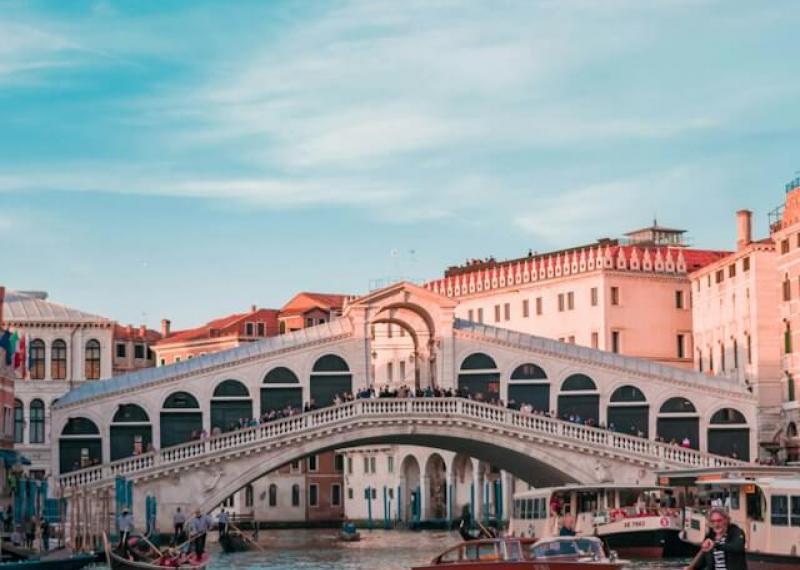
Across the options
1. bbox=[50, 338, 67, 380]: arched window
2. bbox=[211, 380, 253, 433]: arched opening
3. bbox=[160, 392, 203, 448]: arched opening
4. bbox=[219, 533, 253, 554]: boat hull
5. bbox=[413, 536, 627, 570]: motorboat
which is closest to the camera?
bbox=[413, 536, 627, 570]: motorboat

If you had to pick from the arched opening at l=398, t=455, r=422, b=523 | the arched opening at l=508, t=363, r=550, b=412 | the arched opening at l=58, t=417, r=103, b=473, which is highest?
the arched opening at l=508, t=363, r=550, b=412

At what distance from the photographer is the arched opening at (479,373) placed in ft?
194

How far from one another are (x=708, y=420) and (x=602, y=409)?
3167mm

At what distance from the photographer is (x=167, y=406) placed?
57.2m

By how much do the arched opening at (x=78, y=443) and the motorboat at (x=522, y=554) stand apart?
25778 millimetres

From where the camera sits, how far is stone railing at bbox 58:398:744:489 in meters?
53.4

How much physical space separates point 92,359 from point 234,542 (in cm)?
1631

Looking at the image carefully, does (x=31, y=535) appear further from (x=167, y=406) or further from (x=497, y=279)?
(x=497, y=279)

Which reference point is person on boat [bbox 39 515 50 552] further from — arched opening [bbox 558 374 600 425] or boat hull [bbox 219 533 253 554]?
arched opening [bbox 558 374 600 425]

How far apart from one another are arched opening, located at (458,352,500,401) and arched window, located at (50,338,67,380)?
50.9 ft

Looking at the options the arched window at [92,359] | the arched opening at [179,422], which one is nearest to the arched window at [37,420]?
the arched window at [92,359]

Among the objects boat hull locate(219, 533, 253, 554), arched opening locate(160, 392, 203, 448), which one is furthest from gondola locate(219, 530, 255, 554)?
arched opening locate(160, 392, 203, 448)

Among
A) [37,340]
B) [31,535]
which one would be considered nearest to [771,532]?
[31,535]

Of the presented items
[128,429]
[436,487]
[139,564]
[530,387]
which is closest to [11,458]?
[128,429]
